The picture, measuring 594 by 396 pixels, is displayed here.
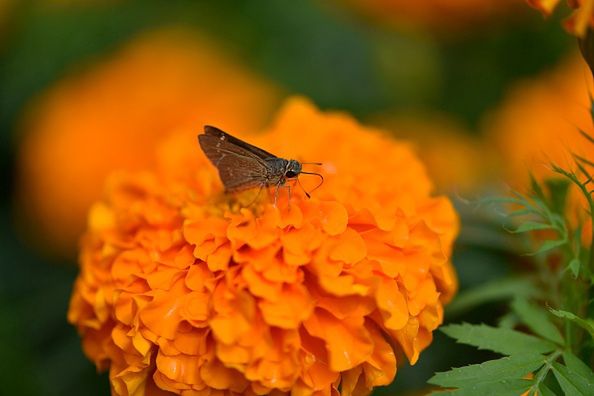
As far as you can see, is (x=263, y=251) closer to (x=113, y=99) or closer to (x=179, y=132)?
(x=179, y=132)

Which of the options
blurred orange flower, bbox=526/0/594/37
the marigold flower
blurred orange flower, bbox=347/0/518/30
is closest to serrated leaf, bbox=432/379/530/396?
blurred orange flower, bbox=526/0/594/37

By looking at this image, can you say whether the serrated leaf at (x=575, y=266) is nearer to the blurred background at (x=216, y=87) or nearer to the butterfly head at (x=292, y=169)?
the butterfly head at (x=292, y=169)

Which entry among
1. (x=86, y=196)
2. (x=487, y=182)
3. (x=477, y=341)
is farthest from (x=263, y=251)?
(x=86, y=196)

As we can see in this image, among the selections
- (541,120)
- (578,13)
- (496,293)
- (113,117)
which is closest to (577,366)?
(496,293)

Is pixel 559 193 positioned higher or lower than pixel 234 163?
higher

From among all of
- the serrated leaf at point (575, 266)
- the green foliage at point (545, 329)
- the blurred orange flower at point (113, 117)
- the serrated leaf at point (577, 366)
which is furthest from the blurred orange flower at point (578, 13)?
the blurred orange flower at point (113, 117)

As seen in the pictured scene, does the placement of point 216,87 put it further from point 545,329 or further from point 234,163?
point 545,329
